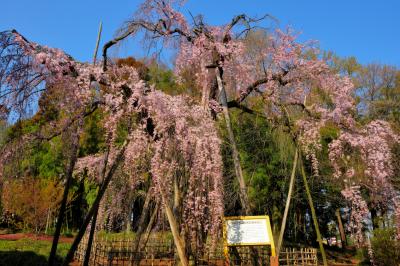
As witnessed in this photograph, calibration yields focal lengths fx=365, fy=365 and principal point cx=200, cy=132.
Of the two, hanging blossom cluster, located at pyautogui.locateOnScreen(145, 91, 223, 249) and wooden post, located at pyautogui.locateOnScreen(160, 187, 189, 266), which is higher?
hanging blossom cluster, located at pyautogui.locateOnScreen(145, 91, 223, 249)

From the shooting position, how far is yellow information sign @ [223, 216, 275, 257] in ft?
21.7

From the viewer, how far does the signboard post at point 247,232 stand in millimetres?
6621

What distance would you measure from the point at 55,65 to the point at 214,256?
210 inches

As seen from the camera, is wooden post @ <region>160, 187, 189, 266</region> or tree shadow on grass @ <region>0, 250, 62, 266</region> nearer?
wooden post @ <region>160, 187, 189, 266</region>

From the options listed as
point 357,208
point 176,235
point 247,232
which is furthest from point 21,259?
point 357,208

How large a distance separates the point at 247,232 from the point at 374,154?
16.9 ft

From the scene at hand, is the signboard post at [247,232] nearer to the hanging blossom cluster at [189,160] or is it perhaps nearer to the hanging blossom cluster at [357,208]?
the hanging blossom cluster at [189,160]

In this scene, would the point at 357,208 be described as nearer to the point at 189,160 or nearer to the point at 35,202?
the point at 189,160

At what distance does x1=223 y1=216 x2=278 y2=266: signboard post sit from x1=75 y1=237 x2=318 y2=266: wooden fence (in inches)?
53.0

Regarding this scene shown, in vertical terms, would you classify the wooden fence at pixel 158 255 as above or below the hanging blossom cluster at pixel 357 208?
below

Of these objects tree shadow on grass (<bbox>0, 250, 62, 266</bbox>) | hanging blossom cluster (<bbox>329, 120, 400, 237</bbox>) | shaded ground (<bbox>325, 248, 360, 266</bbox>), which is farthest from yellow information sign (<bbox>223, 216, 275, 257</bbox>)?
shaded ground (<bbox>325, 248, 360, 266</bbox>)

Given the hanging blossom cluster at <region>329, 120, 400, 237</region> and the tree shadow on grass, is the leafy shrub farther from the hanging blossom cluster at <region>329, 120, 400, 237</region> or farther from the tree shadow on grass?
the hanging blossom cluster at <region>329, 120, 400, 237</region>

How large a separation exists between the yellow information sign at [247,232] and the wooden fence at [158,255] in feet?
4.42

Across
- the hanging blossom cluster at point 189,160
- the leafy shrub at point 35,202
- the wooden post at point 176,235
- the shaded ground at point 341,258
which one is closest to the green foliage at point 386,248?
the hanging blossom cluster at point 189,160
